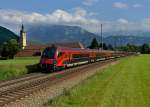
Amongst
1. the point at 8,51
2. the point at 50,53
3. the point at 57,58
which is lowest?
the point at 8,51

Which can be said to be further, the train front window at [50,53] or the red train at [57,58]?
the train front window at [50,53]

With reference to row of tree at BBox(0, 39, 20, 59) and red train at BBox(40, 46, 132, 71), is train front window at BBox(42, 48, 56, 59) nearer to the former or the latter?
red train at BBox(40, 46, 132, 71)

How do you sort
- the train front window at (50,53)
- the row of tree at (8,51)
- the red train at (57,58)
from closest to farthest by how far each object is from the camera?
1. the red train at (57,58)
2. the train front window at (50,53)
3. the row of tree at (8,51)

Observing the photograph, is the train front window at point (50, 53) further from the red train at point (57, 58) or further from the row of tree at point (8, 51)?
the row of tree at point (8, 51)

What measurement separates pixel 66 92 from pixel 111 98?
289 centimetres

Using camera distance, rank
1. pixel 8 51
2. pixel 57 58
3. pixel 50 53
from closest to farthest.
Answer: pixel 57 58 < pixel 50 53 < pixel 8 51

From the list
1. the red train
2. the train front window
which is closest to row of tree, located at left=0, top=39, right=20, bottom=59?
the red train

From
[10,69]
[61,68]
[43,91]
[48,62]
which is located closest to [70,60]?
[61,68]

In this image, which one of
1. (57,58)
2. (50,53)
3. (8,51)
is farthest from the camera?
(8,51)

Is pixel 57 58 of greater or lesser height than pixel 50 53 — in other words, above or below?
below

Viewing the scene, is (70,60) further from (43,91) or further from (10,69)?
(43,91)

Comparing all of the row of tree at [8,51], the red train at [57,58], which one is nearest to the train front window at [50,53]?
the red train at [57,58]

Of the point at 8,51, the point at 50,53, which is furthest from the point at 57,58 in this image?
the point at 8,51

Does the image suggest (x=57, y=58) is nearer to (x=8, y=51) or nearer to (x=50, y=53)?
(x=50, y=53)
